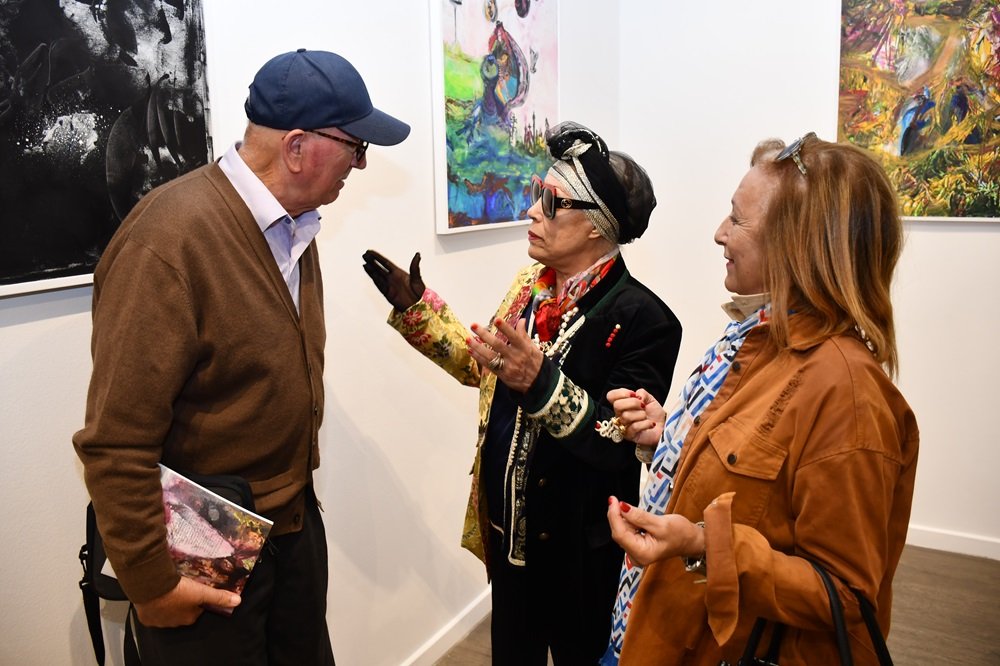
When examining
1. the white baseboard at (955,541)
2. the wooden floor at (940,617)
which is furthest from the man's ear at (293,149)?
the white baseboard at (955,541)

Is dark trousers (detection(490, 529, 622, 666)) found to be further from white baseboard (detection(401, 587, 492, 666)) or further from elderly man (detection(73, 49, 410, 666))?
white baseboard (detection(401, 587, 492, 666))

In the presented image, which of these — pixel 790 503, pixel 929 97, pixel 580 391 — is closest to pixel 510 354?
pixel 580 391

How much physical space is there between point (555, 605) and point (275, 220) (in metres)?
1.13

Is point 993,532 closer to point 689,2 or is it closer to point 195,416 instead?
point 689,2

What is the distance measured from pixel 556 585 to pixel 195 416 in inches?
37.8

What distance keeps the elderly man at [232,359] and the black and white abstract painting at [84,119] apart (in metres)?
0.21

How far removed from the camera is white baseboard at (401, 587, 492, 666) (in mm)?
2748

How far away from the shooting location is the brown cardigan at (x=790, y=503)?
114 cm

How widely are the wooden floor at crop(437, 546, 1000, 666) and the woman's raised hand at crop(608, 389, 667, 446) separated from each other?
155 cm

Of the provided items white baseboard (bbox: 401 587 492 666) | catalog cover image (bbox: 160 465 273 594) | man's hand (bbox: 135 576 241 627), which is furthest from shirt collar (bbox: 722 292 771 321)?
white baseboard (bbox: 401 587 492 666)

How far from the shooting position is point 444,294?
278 cm

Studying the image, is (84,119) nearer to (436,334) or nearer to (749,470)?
(436,334)

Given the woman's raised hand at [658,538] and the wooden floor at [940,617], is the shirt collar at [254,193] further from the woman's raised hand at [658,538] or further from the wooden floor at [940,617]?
the wooden floor at [940,617]

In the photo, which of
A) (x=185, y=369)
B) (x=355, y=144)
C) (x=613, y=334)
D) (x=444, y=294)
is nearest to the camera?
(x=185, y=369)
